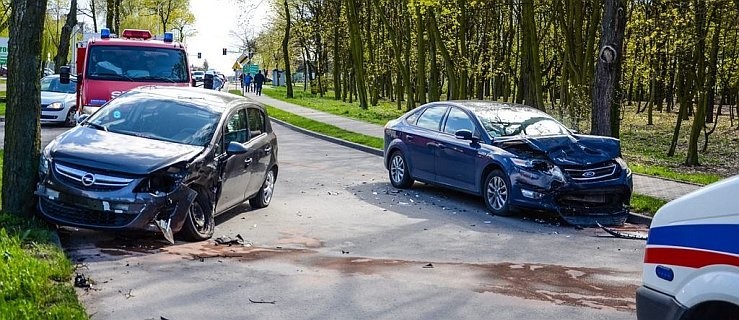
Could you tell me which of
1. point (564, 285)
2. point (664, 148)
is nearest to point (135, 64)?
point (564, 285)

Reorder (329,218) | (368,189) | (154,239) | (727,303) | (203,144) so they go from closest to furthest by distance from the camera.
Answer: (727,303), (154,239), (203,144), (329,218), (368,189)

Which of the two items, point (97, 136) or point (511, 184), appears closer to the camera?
point (97, 136)

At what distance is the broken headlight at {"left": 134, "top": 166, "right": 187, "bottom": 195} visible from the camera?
8492 millimetres

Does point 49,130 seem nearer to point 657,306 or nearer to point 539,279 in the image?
Answer: point 539,279

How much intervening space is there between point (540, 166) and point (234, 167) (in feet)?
13.3

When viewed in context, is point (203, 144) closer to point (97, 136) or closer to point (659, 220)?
point (97, 136)

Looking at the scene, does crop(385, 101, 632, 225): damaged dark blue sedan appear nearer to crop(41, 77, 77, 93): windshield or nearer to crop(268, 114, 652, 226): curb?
crop(268, 114, 652, 226): curb

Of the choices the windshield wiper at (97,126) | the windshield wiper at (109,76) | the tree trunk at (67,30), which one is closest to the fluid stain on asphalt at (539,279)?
the windshield wiper at (97,126)

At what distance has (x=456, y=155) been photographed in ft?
42.9

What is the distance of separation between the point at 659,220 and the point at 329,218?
7278 millimetres

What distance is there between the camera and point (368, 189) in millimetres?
14562

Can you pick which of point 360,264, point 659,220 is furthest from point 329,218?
point 659,220

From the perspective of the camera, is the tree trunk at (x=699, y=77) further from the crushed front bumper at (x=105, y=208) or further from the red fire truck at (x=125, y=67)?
the crushed front bumper at (x=105, y=208)

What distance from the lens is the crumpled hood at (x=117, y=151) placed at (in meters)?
8.55
